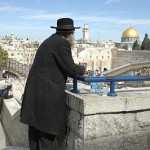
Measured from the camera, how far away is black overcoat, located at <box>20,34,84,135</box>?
10.2 feet

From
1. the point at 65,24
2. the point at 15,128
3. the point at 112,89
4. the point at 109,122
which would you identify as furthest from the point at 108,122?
the point at 15,128

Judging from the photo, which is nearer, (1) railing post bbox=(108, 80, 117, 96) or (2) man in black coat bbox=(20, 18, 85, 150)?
(2) man in black coat bbox=(20, 18, 85, 150)

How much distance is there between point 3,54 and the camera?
4172 centimetres

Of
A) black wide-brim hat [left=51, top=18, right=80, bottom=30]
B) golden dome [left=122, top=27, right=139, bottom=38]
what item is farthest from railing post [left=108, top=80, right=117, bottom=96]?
golden dome [left=122, top=27, right=139, bottom=38]

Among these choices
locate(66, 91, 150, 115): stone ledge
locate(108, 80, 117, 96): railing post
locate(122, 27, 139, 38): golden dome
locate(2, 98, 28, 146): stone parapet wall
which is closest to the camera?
locate(66, 91, 150, 115): stone ledge

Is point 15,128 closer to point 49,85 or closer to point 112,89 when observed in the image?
point 49,85

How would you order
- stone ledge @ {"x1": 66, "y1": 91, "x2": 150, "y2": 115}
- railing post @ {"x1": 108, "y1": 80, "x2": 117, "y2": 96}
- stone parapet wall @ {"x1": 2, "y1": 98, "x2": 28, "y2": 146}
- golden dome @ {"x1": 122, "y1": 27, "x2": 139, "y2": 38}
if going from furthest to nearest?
golden dome @ {"x1": 122, "y1": 27, "x2": 139, "y2": 38}
stone parapet wall @ {"x1": 2, "y1": 98, "x2": 28, "y2": 146}
railing post @ {"x1": 108, "y1": 80, "x2": 117, "y2": 96}
stone ledge @ {"x1": 66, "y1": 91, "x2": 150, "y2": 115}

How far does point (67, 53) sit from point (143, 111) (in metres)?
0.96

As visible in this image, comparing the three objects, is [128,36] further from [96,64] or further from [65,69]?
[65,69]

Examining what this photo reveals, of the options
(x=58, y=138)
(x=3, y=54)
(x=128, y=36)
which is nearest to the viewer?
(x=58, y=138)

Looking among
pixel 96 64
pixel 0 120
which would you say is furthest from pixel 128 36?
pixel 0 120

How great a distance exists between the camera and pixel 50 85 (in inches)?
123

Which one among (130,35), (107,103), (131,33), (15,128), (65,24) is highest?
(131,33)

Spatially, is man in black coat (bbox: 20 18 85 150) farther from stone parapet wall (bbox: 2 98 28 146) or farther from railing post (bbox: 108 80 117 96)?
stone parapet wall (bbox: 2 98 28 146)
